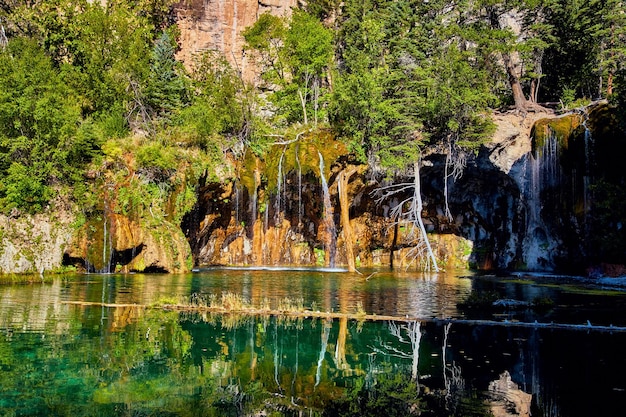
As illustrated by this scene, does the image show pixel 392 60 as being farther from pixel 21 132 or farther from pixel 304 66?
pixel 21 132

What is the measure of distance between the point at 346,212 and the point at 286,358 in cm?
2295

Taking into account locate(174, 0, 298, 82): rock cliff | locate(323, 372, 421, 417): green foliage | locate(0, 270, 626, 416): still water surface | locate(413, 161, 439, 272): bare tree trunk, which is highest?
locate(174, 0, 298, 82): rock cliff

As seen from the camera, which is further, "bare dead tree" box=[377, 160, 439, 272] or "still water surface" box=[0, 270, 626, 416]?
"bare dead tree" box=[377, 160, 439, 272]

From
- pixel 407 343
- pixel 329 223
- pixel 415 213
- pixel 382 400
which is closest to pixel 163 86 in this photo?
pixel 329 223

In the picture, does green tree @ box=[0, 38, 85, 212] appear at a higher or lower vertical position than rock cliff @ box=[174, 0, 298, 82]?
lower

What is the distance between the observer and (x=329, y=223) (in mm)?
36719

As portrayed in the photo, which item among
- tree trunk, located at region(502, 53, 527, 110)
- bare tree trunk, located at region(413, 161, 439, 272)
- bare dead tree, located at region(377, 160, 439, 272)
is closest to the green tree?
bare dead tree, located at region(377, 160, 439, 272)

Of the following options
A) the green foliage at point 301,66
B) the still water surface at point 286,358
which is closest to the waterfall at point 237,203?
the green foliage at point 301,66

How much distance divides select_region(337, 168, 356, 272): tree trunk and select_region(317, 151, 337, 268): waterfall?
3.01ft

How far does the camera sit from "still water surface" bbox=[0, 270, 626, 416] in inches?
321

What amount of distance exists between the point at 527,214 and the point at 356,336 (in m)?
26.4

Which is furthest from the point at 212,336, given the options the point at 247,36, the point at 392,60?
the point at 247,36

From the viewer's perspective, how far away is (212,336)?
41.6 feet

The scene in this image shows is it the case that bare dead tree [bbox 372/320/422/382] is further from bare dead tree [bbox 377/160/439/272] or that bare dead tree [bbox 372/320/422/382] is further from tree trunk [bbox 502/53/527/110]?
tree trunk [bbox 502/53/527/110]
